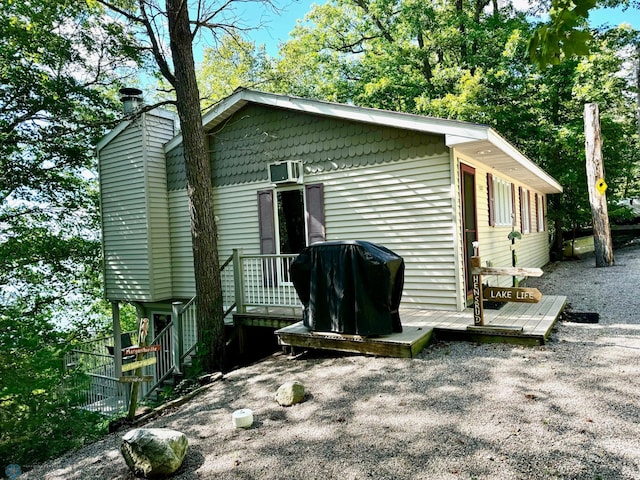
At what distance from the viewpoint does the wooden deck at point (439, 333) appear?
4.71m

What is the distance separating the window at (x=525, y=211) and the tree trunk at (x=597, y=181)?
202cm

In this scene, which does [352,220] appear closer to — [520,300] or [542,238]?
[520,300]

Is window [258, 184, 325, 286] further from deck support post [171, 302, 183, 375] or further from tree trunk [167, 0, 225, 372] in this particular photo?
deck support post [171, 302, 183, 375]

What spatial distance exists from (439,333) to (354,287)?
141 cm

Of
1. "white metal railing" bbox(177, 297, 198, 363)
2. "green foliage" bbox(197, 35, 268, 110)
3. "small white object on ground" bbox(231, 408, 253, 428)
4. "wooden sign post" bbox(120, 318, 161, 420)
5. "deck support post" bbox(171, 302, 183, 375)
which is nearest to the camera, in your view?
"small white object on ground" bbox(231, 408, 253, 428)

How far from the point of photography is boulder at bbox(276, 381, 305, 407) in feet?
12.5

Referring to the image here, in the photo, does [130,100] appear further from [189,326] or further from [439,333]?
[439,333]

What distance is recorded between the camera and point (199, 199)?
20.4 ft

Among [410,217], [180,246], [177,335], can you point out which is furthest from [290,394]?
[180,246]

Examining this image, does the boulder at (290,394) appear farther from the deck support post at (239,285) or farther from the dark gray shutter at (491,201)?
the dark gray shutter at (491,201)

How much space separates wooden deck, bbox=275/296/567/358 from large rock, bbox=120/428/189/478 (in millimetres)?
2320

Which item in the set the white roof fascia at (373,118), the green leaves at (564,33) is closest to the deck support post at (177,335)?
the white roof fascia at (373,118)

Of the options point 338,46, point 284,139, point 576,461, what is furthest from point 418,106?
point 576,461

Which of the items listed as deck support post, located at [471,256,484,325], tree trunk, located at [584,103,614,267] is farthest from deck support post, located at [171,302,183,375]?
tree trunk, located at [584,103,614,267]
